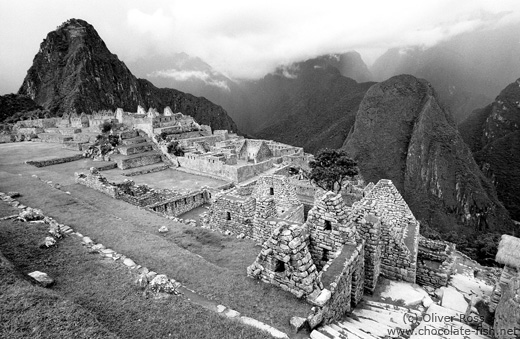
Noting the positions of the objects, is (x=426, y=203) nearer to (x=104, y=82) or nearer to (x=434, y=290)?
(x=434, y=290)

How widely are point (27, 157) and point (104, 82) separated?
176 m

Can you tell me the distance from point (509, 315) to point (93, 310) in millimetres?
7063

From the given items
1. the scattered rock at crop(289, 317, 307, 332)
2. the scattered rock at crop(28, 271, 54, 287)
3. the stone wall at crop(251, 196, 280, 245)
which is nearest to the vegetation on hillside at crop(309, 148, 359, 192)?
A: the stone wall at crop(251, 196, 280, 245)

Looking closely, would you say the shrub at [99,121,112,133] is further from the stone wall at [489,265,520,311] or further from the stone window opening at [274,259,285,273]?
the stone wall at [489,265,520,311]

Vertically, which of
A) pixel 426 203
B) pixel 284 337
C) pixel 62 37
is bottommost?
pixel 426 203

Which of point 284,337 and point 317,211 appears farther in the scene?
point 317,211

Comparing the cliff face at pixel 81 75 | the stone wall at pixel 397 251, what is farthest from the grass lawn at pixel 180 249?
the cliff face at pixel 81 75

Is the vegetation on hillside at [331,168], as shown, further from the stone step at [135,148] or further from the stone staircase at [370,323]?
the stone step at [135,148]

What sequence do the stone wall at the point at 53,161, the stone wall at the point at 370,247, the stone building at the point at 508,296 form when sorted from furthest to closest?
the stone wall at the point at 53,161 → the stone wall at the point at 370,247 → the stone building at the point at 508,296

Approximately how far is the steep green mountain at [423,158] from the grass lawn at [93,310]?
71.4 meters

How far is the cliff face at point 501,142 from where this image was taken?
338ft

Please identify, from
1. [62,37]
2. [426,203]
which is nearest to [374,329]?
[426,203]

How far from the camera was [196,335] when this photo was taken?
3.83 meters

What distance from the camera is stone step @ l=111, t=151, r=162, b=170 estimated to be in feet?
99.9
